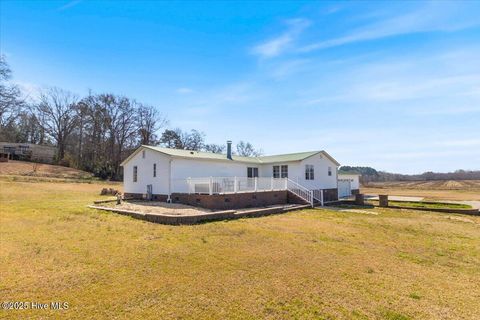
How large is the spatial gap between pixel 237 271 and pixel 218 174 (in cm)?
1353

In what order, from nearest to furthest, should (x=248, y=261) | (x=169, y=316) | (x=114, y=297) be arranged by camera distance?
1. (x=169, y=316)
2. (x=114, y=297)
3. (x=248, y=261)

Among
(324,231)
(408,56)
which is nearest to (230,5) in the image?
(408,56)

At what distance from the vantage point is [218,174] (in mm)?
18938

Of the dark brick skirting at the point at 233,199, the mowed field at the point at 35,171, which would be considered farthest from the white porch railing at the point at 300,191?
the mowed field at the point at 35,171

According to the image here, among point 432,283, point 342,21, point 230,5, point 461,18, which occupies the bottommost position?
point 432,283

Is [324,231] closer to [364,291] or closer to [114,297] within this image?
[364,291]

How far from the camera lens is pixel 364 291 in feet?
15.2

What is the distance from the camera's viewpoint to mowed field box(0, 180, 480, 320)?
3.99 m

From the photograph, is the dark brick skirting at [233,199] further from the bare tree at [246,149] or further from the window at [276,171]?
the bare tree at [246,149]

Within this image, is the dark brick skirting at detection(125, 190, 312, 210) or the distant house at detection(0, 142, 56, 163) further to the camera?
the distant house at detection(0, 142, 56, 163)

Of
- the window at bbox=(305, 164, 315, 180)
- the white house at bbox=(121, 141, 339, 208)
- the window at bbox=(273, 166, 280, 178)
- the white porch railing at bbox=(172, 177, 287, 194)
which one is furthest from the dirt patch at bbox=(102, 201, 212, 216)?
the window at bbox=(305, 164, 315, 180)

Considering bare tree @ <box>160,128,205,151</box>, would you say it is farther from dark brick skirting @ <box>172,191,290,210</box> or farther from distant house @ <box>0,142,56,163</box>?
dark brick skirting @ <box>172,191,290,210</box>

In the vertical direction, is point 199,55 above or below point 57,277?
above

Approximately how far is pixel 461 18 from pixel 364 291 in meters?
8.80
